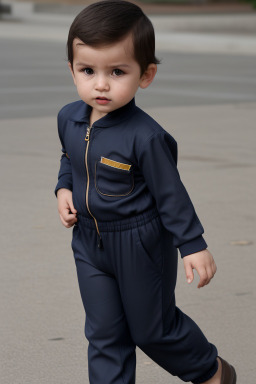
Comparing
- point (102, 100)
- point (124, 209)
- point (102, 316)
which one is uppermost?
point (102, 100)

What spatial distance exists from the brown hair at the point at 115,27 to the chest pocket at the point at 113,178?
0.32 m

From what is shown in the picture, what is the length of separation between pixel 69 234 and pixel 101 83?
3175mm

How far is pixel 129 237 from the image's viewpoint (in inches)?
122

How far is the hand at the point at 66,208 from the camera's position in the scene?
325cm

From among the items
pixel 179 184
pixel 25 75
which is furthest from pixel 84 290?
pixel 25 75

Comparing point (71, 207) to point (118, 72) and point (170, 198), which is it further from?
point (118, 72)

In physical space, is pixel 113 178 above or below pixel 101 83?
below

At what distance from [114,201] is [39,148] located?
5.88m

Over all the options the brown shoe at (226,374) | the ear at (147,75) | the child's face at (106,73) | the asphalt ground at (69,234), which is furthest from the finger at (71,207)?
the asphalt ground at (69,234)

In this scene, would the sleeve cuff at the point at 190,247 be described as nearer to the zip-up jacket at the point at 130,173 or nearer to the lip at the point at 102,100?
the zip-up jacket at the point at 130,173

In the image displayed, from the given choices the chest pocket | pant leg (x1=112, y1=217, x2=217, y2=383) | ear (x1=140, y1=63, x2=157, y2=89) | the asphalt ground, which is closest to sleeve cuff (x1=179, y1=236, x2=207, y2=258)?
pant leg (x1=112, y1=217, x2=217, y2=383)

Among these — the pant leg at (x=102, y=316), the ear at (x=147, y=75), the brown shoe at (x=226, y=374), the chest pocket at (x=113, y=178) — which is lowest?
the brown shoe at (x=226, y=374)

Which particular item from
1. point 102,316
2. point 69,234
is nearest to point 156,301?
point 102,316

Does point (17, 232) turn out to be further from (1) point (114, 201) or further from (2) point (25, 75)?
(2) point (25, 75)
